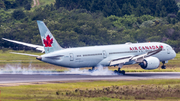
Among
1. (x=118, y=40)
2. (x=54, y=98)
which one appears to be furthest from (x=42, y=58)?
(x=118, y=40)

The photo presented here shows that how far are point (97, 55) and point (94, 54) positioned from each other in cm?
55

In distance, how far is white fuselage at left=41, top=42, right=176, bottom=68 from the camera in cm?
4828

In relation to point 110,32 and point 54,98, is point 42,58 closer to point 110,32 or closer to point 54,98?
point 54,98

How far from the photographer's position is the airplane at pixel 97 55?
47.6m

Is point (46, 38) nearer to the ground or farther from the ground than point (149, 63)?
farther from the ground

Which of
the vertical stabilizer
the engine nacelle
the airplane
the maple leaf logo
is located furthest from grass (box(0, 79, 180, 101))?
the engine nacelle

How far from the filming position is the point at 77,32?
113 m

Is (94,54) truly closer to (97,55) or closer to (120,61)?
(97,55)

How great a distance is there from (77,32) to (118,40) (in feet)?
46.9

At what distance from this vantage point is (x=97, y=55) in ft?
168

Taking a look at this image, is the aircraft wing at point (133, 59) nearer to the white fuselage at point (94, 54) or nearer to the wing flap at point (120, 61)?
the wing flap at point (120, 61)

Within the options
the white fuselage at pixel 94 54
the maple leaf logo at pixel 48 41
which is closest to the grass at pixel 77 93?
the white fuselage at pixel 94 54

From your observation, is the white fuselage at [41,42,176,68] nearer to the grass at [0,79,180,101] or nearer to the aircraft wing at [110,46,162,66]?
the aircraft wing at [110,46,162,66]

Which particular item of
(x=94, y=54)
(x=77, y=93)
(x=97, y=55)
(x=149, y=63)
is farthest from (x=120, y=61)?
(x=77, y=93)
